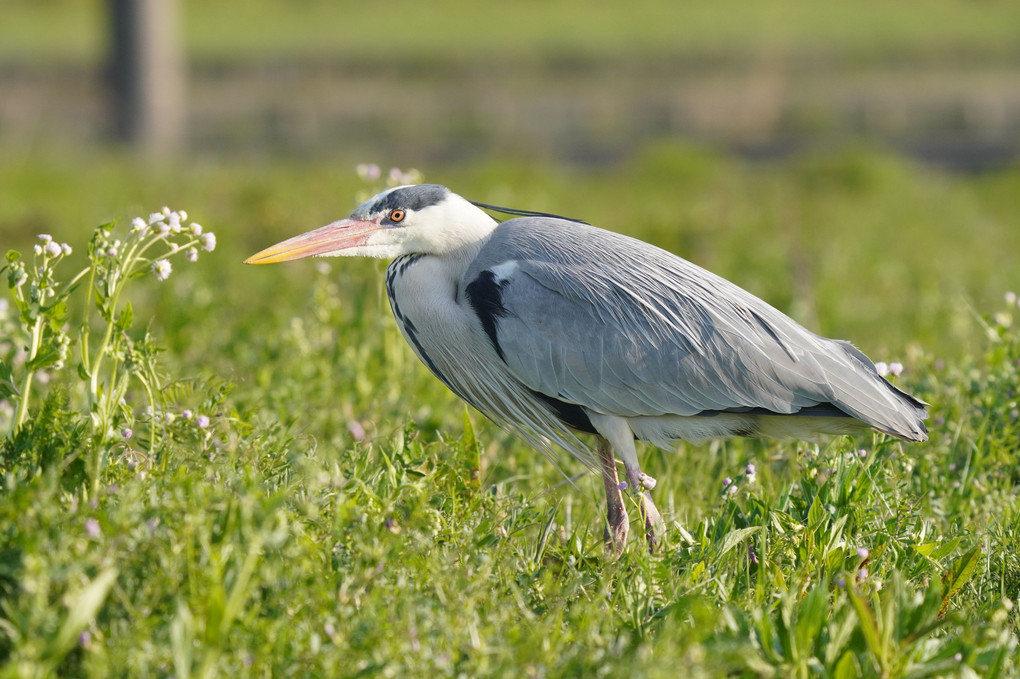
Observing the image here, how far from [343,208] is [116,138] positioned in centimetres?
925

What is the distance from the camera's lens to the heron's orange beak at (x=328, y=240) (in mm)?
3504

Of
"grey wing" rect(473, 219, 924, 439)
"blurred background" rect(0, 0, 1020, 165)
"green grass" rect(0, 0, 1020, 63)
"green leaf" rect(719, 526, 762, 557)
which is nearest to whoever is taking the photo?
"green leaf" rect(719, 526, 762, 557)

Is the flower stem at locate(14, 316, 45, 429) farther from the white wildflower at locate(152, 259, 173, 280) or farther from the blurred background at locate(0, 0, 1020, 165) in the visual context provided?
the blurred background at locate(0, 0, 1020, 165)

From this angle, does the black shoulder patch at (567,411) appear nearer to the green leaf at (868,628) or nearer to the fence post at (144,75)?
the green leaf at (868,628)

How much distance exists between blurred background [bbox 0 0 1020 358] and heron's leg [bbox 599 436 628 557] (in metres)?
1.37

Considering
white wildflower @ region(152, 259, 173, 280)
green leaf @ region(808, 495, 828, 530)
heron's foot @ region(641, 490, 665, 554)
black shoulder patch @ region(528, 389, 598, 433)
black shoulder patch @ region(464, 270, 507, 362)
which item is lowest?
heron's foot @ region(641, 490, 665, 554)

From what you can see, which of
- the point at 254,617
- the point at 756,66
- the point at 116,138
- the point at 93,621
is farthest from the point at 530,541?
the point at 756,66

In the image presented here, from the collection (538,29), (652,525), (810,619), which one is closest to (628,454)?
(652,525)

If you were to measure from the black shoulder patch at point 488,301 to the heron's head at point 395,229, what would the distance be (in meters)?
0.20

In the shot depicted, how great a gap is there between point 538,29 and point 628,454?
23171 millimetres

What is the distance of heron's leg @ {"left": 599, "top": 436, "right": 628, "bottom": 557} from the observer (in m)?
3.42

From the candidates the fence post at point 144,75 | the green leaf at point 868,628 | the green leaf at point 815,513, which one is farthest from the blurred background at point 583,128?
the green leaf at point 868,628

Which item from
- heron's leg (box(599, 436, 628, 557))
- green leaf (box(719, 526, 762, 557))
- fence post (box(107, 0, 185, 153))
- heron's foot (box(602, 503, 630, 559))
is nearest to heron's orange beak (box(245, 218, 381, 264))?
heron's leg (box(599, 436, 628, 557))

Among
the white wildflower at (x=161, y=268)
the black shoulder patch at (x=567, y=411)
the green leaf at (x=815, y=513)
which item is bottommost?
the green leaf at (x=815, y=513)
